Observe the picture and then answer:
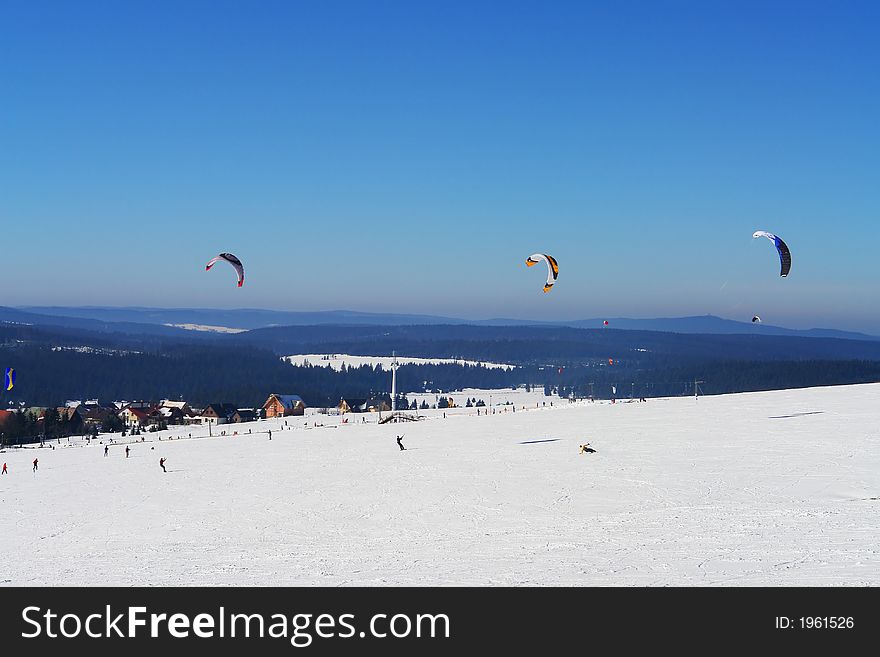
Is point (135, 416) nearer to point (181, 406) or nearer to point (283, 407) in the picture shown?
point (181, 406)

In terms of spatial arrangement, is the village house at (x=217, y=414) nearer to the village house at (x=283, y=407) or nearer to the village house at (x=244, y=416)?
the village house at (x=244, y=416)

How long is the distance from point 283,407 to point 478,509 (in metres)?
50.2

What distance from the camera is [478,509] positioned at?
17859 millimetres

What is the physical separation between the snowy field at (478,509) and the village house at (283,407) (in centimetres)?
3097

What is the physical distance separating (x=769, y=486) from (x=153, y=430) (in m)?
41.6

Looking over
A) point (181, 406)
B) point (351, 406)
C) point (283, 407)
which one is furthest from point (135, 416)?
point (351, 406)

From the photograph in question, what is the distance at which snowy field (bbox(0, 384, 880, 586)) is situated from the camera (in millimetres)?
12117

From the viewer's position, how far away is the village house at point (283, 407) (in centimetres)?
6588

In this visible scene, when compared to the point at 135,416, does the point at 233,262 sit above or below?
above
